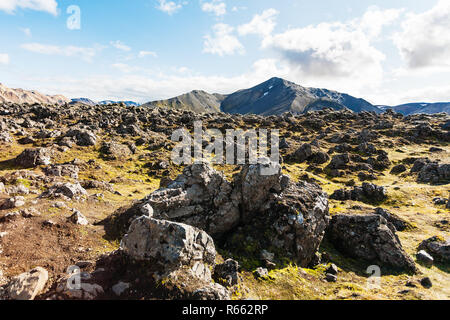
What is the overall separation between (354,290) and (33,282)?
1781cm

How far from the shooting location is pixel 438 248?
21.7 meters

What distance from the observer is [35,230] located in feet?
48.4

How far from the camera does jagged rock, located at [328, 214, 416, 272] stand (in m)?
18.2

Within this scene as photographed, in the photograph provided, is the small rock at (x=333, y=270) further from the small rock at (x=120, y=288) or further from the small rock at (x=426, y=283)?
the small rock at (x=120, y=288)

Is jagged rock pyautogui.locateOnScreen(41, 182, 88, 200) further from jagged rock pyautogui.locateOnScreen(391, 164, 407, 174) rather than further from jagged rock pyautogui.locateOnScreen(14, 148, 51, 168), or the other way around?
jagged rock pyautogui.locateOnScreen(391, 164, 407, 174)

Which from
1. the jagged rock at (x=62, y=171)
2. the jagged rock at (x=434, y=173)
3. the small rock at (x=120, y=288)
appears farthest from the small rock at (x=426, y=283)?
the jagged rock at (x=434, y=173)

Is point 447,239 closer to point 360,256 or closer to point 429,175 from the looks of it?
point 360,256

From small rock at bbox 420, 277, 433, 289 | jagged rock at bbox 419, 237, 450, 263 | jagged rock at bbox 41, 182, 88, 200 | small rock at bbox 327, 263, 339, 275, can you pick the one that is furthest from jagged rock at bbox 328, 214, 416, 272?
jagged rock at bbox 41, 182, 88, 200

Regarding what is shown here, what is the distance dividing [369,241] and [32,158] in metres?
54.7

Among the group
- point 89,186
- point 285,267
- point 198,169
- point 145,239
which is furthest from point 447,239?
Answer: point 89,186

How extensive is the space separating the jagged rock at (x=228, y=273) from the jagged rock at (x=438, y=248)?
2196 cm

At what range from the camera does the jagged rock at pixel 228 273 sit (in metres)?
12.0

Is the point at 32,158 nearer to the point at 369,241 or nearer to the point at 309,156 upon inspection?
the point at 369,241

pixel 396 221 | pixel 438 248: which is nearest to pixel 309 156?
pixel 396 221
